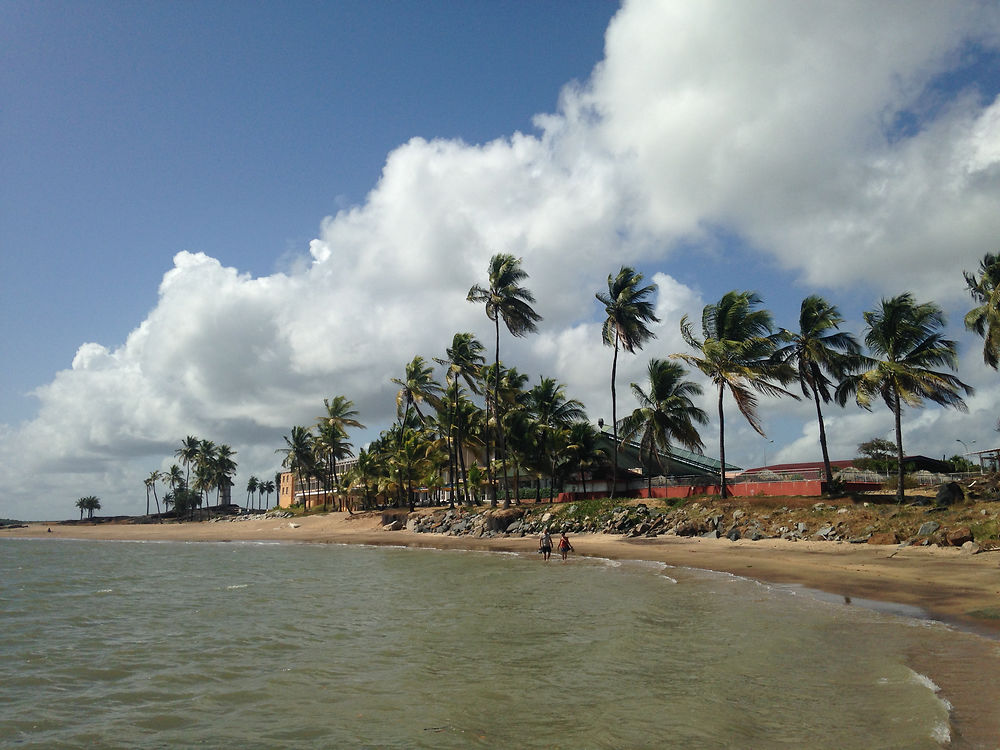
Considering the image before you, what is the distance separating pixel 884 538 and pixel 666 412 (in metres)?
18.4

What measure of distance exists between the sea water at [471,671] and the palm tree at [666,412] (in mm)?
22420

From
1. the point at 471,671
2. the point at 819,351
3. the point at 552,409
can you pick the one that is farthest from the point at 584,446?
the point at 471,671

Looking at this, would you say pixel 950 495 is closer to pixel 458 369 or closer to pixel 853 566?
pixel 853 566

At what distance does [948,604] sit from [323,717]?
13554mm

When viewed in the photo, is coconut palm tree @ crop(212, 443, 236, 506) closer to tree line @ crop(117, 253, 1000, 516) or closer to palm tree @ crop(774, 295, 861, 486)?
tree line @ crop(117, 253, 1000, 516)

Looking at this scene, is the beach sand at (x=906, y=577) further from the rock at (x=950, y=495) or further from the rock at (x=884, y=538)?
the rock at (x=950, y=495)

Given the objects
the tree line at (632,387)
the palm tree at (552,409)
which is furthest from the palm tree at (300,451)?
the palm tree at (552,409)

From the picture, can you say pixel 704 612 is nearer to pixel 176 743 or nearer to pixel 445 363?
pixel 176 743

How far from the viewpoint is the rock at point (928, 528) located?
23.3 meters

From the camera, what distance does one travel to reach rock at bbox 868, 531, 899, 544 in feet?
79.8

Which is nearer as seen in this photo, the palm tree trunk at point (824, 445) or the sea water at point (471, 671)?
the sea water at point (471, 671)

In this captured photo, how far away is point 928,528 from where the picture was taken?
2344 centimetres

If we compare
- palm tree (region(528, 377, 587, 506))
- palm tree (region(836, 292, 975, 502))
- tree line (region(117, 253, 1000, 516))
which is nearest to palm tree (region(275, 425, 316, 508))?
tree line (region(117, 253, 1000, 516))

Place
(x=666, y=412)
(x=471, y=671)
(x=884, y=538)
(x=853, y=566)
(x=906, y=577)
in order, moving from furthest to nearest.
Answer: (x=666, y=412)
(x=884, y=538)
(x=853, y=566)
(x=906, y=577)
(x=471, y=671)
